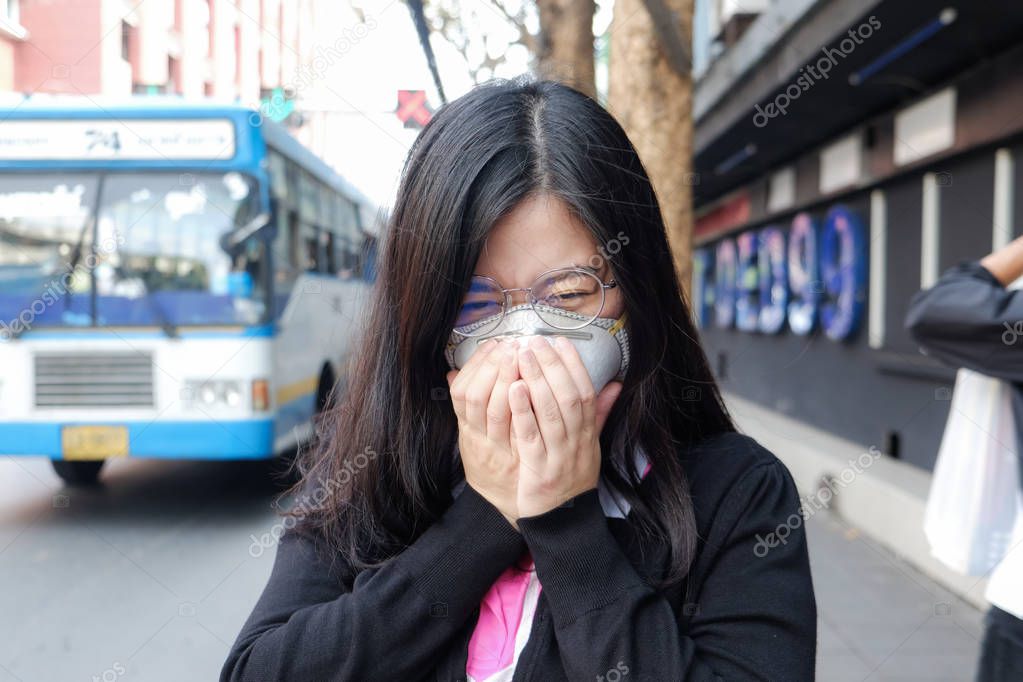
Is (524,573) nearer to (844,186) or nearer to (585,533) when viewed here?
(585,533)

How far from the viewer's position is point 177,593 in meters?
5.09

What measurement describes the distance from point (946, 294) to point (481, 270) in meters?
1.54

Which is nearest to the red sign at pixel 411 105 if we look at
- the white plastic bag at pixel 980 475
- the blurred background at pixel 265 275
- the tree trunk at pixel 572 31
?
the blurred background at pixel 265 275

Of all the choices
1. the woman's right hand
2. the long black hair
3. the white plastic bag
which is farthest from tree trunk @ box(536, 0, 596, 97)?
the woman's right hand

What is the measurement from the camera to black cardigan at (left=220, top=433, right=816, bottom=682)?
1135mm

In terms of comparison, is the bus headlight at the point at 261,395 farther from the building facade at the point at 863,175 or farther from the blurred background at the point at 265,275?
the building facade at the point at 863,175

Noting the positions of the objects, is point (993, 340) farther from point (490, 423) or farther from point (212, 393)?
point (212, 393)

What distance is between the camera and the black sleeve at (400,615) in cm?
117

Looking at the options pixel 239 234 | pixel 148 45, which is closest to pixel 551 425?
pixel 239 234

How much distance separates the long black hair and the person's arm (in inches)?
40.6

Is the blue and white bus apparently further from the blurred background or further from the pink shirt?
the pink shirt

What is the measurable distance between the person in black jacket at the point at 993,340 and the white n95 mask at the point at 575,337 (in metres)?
1.19

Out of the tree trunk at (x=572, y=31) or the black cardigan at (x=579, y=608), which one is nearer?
the black cardigan at (x=579, y=608)

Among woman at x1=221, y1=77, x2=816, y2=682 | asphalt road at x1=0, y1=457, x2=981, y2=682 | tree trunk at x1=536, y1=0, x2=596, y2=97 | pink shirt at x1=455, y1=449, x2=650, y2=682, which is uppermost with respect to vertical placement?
tree trunk at x1=536, y1=0, x2=596, y2=97
